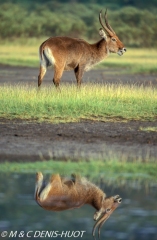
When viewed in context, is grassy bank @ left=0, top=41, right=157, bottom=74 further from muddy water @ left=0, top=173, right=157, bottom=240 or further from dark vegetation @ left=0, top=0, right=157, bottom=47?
muddy water @ left=0, top=173, right=157, bottom=240

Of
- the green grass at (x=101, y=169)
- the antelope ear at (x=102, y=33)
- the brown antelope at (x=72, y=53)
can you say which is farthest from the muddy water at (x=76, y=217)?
the antelope ear at (x=102, y=33)

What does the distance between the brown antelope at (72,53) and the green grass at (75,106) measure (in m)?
1.06

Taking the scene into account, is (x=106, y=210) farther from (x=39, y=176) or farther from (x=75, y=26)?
(x=75, y=26)

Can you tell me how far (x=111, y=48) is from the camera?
1689 centimetres

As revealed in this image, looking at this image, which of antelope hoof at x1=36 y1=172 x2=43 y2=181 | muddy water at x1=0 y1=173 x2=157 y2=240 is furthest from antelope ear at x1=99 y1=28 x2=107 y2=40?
muddy water at x1=0 y1=173 x2=157 y2=240

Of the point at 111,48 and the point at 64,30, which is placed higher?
the point at 111,48

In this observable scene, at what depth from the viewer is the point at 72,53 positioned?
15.6 m

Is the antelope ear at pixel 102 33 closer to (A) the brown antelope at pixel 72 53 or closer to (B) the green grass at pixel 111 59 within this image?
(A) the brown antelope at pixel 72 53

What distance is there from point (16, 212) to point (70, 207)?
1.65ft

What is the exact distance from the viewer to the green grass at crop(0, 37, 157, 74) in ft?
89.4

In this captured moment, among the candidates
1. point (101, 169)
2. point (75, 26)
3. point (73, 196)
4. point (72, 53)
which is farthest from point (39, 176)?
point (75, 26)

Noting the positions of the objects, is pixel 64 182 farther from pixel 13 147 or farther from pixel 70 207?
pixel 13 147

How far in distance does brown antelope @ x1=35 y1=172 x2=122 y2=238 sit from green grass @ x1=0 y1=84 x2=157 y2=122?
153 inches

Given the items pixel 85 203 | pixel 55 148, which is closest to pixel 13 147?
pixel 55 148
